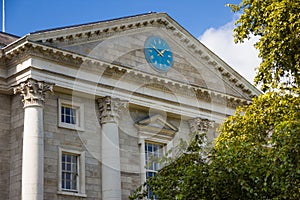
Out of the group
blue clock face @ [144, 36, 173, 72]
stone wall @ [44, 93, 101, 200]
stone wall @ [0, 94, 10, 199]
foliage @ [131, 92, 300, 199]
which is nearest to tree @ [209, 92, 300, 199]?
foliage @ [131, 92, 300, 199]

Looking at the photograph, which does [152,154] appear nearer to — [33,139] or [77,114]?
[77,114]

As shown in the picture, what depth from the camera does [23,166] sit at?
25.9 m

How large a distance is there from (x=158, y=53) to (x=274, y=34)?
50.1ft

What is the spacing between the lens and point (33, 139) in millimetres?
26094

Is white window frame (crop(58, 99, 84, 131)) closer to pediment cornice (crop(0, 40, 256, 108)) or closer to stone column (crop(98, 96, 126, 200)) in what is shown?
stone column (crop(98, 96, 126, 200))

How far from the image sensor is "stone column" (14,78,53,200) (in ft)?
83.3

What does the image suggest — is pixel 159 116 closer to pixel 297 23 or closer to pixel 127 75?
pixel 127 75

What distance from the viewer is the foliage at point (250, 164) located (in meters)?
17.3

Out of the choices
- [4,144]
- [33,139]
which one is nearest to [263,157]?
[33,139]

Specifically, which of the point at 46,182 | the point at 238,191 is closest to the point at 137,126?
the point at 46,182

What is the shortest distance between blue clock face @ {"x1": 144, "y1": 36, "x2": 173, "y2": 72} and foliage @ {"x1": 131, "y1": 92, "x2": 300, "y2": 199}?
11.9m

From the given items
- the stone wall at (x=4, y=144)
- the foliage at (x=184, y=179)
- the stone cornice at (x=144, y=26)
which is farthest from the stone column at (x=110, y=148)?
the foliage at (x=184, y=179)

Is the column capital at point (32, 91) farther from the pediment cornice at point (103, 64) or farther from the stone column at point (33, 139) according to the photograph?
the pediment cornice at point (103, 64)

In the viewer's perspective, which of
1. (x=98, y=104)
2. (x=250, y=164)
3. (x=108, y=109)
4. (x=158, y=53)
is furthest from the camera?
(x=158, y=53)
